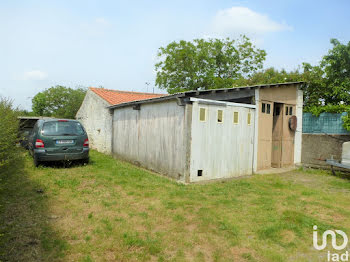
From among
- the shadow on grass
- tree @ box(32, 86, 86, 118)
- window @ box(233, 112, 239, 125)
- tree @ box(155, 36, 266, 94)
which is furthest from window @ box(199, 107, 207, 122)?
tree @ box(32, 86, 86, 118)

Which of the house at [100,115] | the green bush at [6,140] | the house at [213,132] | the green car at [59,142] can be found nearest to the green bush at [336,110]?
the house at [213,132]

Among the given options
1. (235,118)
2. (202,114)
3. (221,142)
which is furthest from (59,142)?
(235,118)

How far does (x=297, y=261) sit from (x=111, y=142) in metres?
10.6

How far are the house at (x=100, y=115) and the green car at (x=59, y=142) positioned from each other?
3910 millimetres

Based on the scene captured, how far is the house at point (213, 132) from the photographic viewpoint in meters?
7.22

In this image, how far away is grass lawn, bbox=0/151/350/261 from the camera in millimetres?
3467

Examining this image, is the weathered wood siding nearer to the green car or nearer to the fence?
the green car

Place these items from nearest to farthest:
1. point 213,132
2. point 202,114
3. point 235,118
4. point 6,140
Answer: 1. point 6,140
2. point 202,114
3. point 213,132
4. point 235,118

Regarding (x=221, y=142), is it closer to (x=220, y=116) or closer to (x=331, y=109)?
(x=220, y=116)

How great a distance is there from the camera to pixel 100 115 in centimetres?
1401

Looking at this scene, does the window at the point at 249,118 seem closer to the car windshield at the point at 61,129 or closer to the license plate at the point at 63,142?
the car windshield at the point at 61,129

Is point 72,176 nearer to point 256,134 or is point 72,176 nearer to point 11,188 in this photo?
point 11,188

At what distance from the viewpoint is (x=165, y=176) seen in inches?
313

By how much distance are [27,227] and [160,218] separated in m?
2.28
